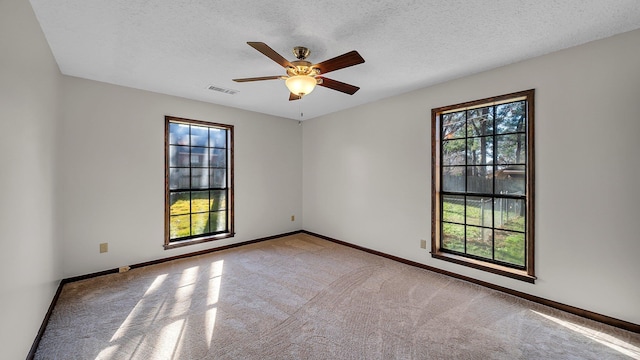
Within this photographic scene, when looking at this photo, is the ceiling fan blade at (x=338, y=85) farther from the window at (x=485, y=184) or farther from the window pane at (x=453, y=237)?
the window pane at (x=453, y=237)

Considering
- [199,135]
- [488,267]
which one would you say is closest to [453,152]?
[488,267]

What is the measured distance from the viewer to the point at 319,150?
5.21m

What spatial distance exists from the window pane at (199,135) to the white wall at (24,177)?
1.77 metres

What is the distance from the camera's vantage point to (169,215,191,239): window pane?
398 centimetres

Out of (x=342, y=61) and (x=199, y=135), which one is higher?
(x=342, y=61)

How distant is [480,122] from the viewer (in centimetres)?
315

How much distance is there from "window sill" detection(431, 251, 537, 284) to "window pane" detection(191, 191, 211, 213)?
362 cm

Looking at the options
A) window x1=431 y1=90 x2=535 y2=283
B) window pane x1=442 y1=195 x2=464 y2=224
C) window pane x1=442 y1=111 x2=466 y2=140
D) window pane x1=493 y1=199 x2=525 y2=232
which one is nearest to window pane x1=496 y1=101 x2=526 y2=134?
window x1=431 y1=90 x2=535 y2=283

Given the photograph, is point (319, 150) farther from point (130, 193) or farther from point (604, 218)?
point (604, 218)

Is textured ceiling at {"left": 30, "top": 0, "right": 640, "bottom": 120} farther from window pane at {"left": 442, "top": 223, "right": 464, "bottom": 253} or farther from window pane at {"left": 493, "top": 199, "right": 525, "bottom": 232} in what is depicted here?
window pane at {"left": 442, "top": 223, "right": 464, "bottom": 253}

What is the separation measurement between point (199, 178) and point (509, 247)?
4479 millimetres

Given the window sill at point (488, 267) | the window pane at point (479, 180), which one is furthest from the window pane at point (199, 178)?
the window pane at point (479, 180)

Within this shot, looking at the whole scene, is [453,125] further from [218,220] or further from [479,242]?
[218,220]

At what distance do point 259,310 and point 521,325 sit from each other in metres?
2.39
